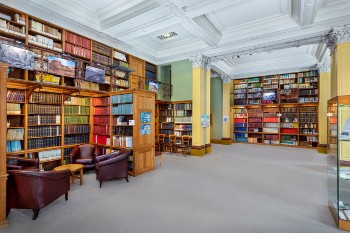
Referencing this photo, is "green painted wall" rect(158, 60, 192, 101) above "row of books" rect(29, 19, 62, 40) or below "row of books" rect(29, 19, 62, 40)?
below

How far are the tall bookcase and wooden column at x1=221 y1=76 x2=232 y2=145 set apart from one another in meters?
0.77

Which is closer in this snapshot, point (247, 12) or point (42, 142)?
point (42, 142)

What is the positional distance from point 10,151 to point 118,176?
281cm

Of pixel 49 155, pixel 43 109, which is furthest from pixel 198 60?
pixel 49 155

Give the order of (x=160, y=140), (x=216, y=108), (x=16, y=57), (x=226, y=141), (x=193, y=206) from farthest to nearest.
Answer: (x=216, y=108), (x=226, y=141), (x=160, y=140), (x=16, y=57), (x=193, y=206)

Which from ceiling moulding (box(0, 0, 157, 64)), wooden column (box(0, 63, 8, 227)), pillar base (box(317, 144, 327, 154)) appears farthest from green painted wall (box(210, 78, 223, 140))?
wooden column (box(0, 63, 8, 227))

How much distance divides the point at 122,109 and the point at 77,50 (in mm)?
2570

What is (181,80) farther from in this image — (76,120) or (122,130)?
(76,120)

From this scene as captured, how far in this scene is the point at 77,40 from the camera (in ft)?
20.0

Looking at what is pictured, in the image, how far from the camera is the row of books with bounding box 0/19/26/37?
14.8 ft

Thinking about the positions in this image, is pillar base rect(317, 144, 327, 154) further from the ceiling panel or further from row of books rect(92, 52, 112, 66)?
row of books rect(92, 52, 112, 66)

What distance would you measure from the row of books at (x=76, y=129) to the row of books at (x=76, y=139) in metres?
0.16

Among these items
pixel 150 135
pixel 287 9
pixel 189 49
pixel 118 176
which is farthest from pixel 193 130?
pixel 287 9

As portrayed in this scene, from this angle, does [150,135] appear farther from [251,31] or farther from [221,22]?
[251,31]
